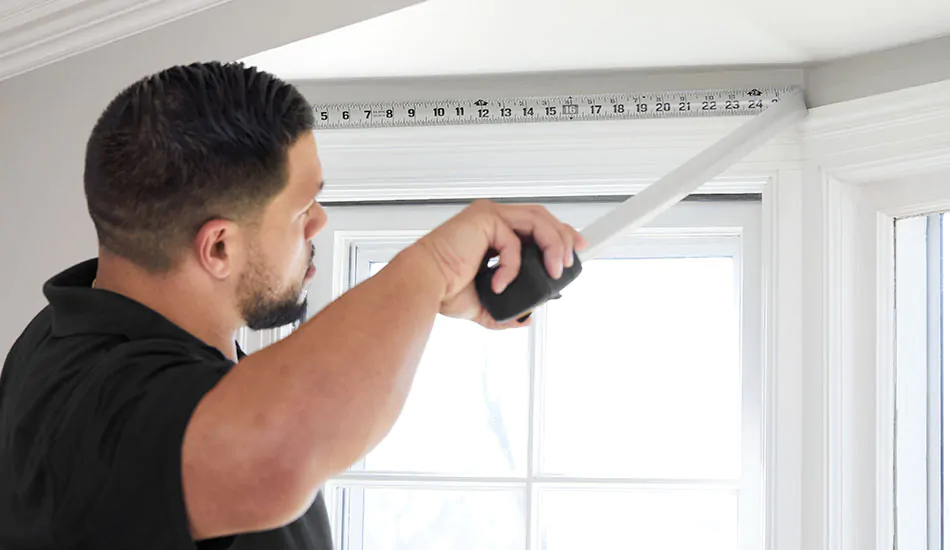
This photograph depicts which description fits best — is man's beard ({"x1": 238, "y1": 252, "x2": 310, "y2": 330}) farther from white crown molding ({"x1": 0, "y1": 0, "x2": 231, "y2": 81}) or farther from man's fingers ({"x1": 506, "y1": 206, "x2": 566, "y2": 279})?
white crown molding ({"x1": 0, "y1": 0, "x2": 231, "y2": 81})

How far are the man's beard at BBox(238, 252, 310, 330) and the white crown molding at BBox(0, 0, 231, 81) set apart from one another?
3.55ft

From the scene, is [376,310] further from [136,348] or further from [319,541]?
[319,541]

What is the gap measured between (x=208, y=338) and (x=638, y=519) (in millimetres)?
1125

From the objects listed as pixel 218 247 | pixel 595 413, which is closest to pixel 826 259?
pixel 595 413

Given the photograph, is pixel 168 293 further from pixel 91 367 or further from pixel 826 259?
pixel 826 259

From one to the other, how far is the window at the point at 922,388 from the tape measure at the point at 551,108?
1.09 ft

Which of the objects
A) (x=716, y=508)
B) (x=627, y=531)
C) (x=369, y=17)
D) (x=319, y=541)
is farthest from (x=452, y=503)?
(x=319, y=541)

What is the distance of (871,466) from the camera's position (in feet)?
5.32

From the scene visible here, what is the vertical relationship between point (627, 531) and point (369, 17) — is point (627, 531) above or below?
below

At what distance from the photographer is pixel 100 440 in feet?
2.27

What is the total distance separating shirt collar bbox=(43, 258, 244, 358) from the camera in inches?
31.3

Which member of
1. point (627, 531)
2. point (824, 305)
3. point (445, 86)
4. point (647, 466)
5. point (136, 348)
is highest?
point (445, 86)

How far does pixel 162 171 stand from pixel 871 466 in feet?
4.01

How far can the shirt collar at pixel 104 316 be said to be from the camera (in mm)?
794
